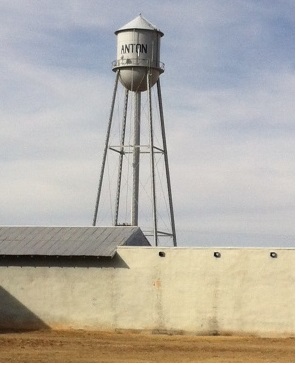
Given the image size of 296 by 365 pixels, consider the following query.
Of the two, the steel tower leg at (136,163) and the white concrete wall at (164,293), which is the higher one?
the steel tower leg at (136,163)

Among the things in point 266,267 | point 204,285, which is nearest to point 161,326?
point 204,285

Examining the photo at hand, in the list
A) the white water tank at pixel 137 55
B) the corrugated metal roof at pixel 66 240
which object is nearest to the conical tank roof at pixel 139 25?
the white water tank at pixel 137 55

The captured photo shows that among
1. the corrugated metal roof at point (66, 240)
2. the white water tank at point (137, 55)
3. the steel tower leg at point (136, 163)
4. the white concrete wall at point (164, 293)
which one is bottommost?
the white concrete wall at point (164, 293)

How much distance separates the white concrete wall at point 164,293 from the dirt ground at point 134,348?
29.8 inches

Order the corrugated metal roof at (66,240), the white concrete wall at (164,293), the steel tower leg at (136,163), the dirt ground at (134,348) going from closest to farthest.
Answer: the dirt ground at (134,348), the white concrete wall at (164,293), the corrugated metal roof at (66,240), the steel tower leg at (136,163)

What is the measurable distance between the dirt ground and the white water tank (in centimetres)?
1830

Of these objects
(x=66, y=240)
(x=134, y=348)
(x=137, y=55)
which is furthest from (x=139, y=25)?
(x=134, y=348)

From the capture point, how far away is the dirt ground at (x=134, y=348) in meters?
31.9

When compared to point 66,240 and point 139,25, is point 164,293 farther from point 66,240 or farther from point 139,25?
point 139,25

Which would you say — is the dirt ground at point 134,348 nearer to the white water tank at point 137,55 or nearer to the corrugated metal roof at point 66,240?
the corrugated metal roof at point 66,240

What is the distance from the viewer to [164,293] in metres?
41.2

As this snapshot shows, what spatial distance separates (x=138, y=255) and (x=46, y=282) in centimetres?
462

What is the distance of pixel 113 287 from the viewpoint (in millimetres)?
41719

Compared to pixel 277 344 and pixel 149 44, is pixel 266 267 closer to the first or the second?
pixel 277 344
